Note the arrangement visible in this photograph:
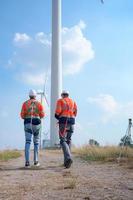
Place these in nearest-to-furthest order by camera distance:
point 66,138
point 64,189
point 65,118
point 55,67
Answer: point 64,189 < point 65,118 < point 66,138 < point 55,67

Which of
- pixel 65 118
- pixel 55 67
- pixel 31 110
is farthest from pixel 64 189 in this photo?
pixel 55 67

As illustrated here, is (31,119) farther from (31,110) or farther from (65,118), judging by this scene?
(65,118)

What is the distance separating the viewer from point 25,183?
22.3 ft

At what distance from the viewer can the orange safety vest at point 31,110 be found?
35.8ft

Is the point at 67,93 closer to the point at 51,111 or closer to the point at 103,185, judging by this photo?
the point at 103,185

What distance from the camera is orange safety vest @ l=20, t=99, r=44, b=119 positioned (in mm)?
10906

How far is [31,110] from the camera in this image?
35.8 ft

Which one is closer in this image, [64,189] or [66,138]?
[64,189]

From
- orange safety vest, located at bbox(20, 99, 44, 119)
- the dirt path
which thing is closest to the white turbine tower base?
orange safety vest, located at bbox(20, 99, 44, 119)

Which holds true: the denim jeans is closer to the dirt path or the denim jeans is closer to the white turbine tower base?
the dirt path

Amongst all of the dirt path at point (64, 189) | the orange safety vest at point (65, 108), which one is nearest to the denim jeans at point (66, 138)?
the orange safety vest at point (65, 108)

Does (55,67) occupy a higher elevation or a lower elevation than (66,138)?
higher

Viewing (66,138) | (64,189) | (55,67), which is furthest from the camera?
(55,67)

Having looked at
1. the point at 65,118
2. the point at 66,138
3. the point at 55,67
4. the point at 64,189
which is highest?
the point at 55,67
